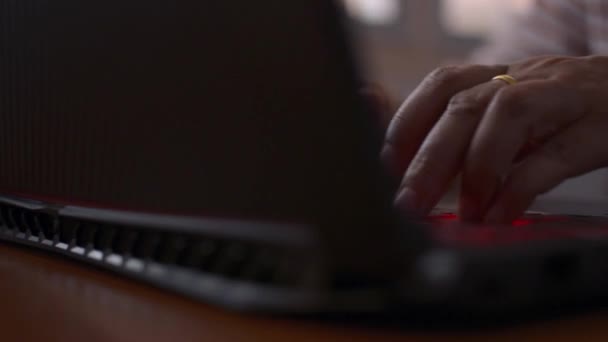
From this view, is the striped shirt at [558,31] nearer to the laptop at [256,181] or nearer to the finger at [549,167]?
the finger at [549,167]

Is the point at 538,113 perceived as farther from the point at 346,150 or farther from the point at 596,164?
the point at 346,150

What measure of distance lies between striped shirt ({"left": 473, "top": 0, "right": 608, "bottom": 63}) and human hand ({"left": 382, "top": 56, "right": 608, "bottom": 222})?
861mm

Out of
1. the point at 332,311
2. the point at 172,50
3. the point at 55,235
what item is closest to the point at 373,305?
the point at 332,311

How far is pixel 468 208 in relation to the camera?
0.46 m

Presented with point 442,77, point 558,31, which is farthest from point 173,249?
point 558,31

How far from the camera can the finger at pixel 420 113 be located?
594 mm

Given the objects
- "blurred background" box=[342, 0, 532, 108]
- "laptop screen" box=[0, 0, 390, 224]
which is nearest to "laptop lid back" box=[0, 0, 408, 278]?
"laptop screen" box=[0, 0, 390, 224]

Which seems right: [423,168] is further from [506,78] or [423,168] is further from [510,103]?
A: [506,78]

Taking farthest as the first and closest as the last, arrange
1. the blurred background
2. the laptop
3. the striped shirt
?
1. the blurred background
2. the striped shirt
3. the laptop

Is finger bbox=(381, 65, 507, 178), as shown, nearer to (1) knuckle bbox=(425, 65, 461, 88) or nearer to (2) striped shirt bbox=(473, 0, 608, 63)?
(1) knuckle bbox=(425, 65, 461, 88)

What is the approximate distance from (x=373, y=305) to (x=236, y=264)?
6 centimetres

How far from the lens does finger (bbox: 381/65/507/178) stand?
594 millimetres

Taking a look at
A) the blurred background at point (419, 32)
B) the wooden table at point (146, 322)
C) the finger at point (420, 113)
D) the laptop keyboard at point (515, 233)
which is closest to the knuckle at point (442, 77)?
the finger at point (420, 113)

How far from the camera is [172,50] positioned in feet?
1.05
